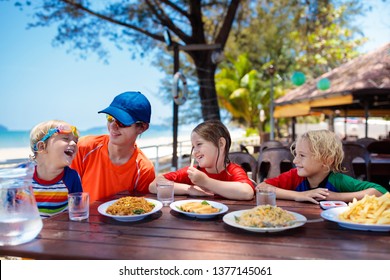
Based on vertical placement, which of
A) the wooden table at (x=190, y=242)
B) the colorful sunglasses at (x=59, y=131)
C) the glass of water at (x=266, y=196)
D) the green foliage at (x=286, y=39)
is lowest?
the wooden table at (x=190, y=242)

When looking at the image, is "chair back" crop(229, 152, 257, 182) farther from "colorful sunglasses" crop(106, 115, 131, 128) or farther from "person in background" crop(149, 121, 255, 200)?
"colorful sunglasses" crop(106, 115, 131, 128)

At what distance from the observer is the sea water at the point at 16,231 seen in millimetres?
1185

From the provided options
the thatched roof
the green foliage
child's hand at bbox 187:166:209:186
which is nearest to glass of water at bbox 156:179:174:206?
child's hand at bbox 187:166:209:186

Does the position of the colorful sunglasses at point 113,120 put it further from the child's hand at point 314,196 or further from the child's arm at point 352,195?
the child's arm at point 352,195

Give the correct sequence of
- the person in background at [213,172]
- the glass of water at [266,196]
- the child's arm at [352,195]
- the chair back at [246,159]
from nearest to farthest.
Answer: the glass of water at [266,196], the child's arm at [352,195], the person in background at [213,172], the chair back at [246,159]

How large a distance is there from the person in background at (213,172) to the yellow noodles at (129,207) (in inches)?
14.7

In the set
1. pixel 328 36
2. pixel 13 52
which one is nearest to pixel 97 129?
pixel 13 52

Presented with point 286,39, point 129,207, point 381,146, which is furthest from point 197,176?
point 286,39

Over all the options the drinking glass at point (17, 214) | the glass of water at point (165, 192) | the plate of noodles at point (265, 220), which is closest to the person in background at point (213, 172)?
the glass of water at point (165, 192)

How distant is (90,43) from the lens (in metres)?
9.79

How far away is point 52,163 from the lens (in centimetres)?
188

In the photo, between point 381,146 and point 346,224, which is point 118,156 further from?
point 381,146

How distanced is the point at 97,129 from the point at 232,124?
32.8m
